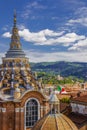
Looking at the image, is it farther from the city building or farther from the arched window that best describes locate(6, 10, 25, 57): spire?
the arched window

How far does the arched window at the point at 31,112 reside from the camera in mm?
47625

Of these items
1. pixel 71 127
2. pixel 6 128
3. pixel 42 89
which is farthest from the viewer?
pixel 42 89

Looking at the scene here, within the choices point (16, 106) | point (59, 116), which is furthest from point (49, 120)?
point (16, 106)

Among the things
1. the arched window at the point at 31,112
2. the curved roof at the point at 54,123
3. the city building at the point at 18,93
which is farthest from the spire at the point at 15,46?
the curved roof at the point at 54,123

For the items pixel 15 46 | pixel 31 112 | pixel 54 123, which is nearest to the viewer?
pixel 54 123

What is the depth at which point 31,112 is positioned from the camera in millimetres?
47719

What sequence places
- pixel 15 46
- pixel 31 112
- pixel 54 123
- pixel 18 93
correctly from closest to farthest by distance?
pixel 54 123 → pixel 18 93 → pixel 31 112 → pixel 15 46

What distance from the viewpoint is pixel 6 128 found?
46.4 meters

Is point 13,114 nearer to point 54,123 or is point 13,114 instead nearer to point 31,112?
point 31,112

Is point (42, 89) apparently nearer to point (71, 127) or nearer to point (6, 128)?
point (6, 128)

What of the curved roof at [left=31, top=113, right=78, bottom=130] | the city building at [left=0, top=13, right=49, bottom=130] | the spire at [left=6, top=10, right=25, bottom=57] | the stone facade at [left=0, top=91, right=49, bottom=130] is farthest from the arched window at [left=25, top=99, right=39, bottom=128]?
the curved roof at [left=31, top=113, right=78, bottom=130]

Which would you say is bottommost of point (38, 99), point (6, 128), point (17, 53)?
point (6, 128)

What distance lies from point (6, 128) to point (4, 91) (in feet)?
16.2

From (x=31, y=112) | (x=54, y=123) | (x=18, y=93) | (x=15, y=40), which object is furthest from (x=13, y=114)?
(x=54, y=123)
